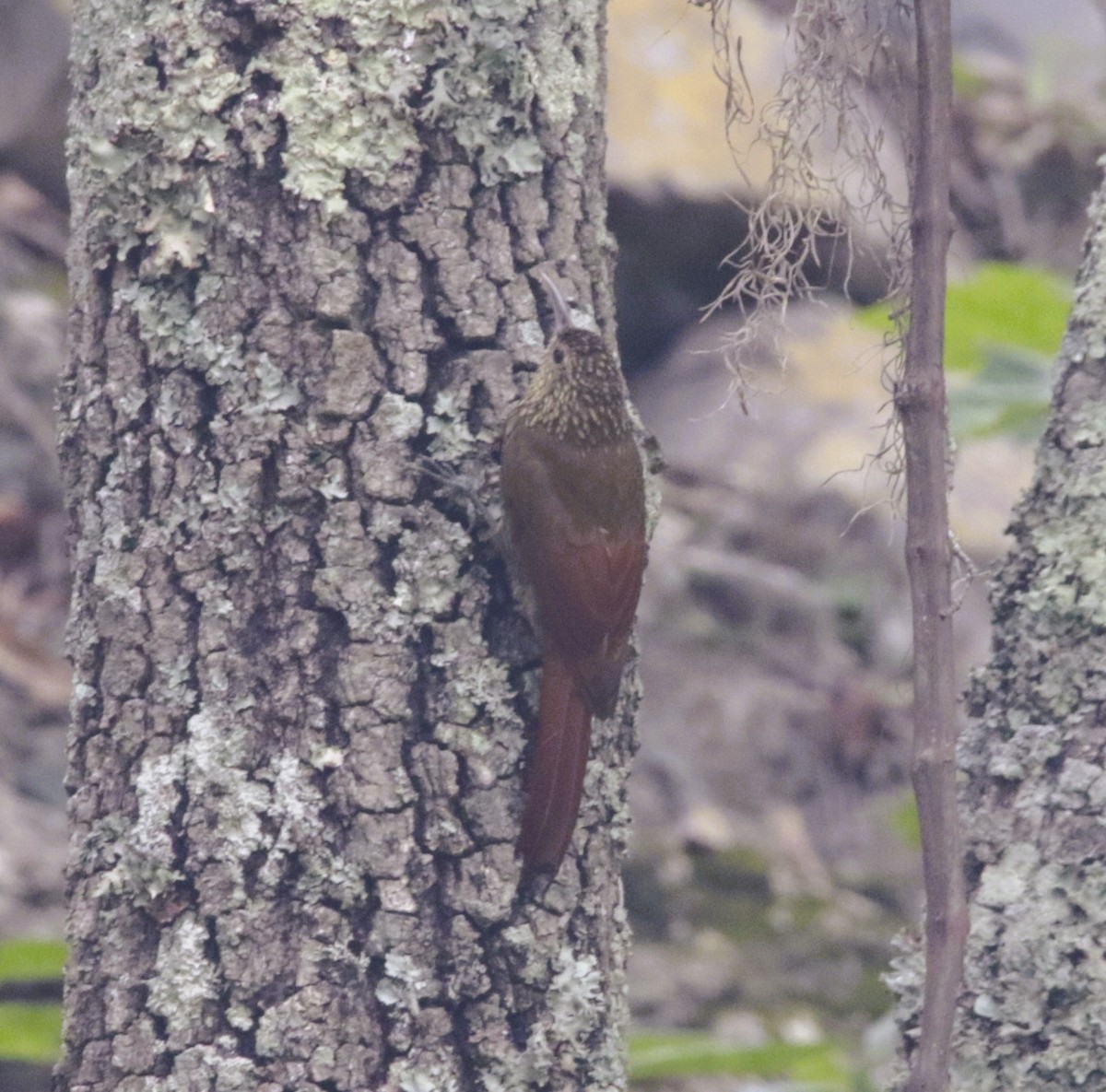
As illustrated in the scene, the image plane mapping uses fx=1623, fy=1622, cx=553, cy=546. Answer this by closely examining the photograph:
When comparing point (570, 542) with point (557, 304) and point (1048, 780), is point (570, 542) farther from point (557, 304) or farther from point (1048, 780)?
point (1048, 780)

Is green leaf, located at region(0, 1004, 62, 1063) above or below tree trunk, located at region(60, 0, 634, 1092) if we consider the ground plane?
below

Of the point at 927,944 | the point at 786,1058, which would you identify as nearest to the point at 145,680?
the point at 927,944

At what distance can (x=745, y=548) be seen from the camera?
21.1 feet

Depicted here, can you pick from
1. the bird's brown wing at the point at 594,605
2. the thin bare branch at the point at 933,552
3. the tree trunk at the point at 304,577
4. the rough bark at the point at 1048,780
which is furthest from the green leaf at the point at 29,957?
the thin bare branch at the point at 933,552

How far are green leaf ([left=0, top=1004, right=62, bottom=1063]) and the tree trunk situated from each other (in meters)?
1.16

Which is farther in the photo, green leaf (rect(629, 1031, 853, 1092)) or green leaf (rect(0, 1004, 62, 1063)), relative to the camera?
green leaf (rect(629, 1031, 853, 1092))

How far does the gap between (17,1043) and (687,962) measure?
91.0 inches

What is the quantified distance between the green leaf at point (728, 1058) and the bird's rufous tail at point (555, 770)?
138 cm

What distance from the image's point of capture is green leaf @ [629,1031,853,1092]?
3197 mm

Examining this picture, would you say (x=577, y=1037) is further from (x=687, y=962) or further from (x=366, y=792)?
(x=687, y=962)

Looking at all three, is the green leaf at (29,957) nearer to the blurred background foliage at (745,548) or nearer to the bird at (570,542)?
the blurred background foliage at (745,548)

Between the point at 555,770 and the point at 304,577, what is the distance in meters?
0.39

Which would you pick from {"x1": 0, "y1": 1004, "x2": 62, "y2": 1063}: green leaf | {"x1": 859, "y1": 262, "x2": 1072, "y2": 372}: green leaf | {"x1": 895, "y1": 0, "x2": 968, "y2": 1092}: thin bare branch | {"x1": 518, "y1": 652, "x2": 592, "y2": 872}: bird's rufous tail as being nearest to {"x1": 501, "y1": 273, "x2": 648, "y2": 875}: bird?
{"x1": 518, "y1": 652, "x2": 592, "y2": 872}: bird's rufous tail

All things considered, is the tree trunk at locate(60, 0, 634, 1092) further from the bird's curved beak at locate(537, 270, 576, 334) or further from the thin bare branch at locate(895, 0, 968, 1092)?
the thin bare branch at locate(895, 0, 968, 1092)
